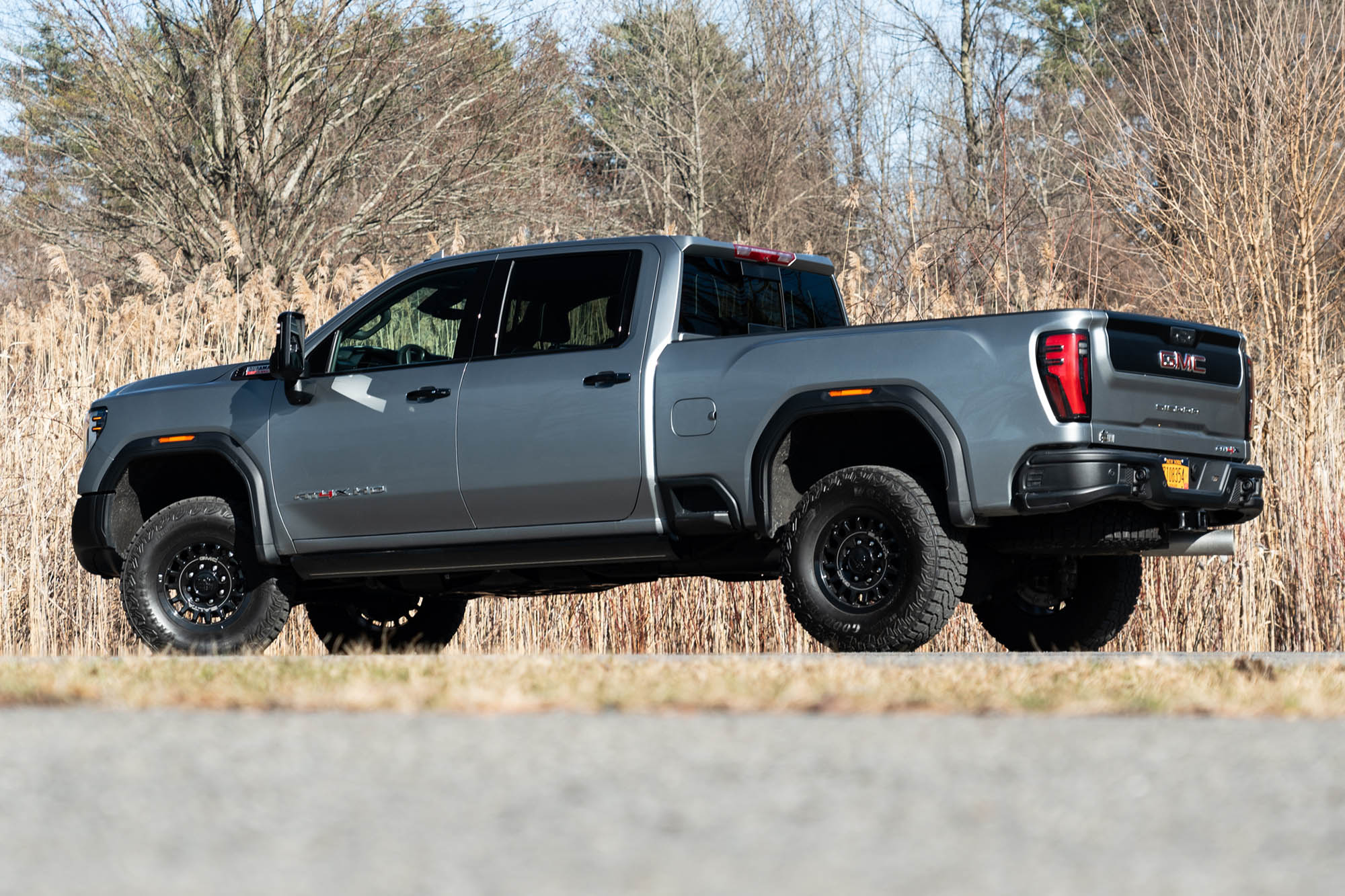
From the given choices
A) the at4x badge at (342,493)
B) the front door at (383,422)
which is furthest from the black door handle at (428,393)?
the at4x badge at (342,493)

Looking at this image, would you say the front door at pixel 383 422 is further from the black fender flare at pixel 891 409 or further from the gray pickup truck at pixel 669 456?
the black fender flare at pixel 891 409

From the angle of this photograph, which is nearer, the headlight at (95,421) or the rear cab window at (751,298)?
the rear cab window at (751,298)

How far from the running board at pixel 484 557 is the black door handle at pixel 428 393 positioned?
724mm

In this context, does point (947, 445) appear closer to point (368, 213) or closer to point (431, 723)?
point (431, 723)

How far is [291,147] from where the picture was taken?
19250mm

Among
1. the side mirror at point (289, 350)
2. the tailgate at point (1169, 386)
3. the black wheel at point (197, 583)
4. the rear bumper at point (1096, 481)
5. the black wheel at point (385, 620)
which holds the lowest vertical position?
the black wheel at point (385, 620)

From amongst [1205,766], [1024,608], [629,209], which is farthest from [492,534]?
[629,209]

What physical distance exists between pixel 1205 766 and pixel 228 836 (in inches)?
79.3

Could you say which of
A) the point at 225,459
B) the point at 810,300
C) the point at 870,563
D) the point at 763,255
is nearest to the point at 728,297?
the point at 763,255

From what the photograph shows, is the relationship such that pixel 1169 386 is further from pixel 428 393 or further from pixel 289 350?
pixel 289 350

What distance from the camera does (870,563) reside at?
294 inches

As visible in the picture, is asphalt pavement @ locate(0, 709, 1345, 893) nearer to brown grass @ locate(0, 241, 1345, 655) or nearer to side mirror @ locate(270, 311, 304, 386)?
side mirror @ locate(270, 311, 304, 386)

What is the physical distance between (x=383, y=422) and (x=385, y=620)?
178cm

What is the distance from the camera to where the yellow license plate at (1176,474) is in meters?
7.27
